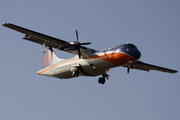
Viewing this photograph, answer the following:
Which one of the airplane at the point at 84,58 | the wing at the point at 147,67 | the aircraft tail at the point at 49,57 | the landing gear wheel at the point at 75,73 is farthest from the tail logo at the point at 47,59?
the wing at the point at 147,67

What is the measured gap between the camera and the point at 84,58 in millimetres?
30141

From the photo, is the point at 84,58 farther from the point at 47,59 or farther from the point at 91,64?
the point at 47,59

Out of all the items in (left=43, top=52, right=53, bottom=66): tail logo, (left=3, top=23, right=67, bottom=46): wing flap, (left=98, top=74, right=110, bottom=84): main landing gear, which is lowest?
(left=98, top=74, right=110, bottom=84): main landing gear

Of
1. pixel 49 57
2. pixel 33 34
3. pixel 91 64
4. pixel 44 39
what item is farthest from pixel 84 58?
pixel 49 57

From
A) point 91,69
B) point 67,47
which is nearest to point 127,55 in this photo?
point 91,69

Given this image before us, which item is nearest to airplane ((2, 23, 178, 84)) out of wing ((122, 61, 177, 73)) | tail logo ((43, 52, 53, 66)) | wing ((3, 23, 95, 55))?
wing ((3, 23, 95, 55))

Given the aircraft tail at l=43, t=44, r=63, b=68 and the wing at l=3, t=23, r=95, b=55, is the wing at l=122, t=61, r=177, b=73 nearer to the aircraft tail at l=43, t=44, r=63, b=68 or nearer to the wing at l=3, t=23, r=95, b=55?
the wing at l=3, t=23, r=95, b=55

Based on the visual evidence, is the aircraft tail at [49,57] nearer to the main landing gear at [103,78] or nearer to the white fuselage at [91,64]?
the white fuselage at [91,64]

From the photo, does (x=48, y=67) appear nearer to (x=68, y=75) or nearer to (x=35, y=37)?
(x=68, y=75)

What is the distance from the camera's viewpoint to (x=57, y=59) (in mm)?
34844

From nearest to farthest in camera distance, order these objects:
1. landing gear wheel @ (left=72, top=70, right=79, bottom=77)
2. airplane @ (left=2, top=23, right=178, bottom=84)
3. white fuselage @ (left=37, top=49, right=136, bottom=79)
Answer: airplane @ (left=2, top=23, right=178, bottom=84) → white fuselage @ (left=37, top=49, right=136, bottom=79) → landing gear wheel @ (left=72, top=70, right=79, bottom=77)

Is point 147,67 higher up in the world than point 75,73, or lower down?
higher up

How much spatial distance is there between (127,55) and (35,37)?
10.3 metres

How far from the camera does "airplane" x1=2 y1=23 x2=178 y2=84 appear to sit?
2776 cm
